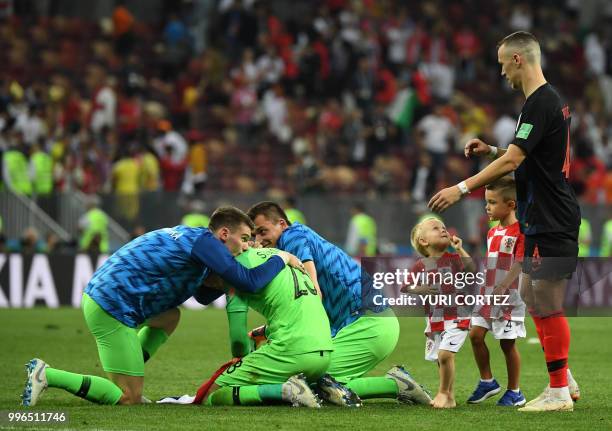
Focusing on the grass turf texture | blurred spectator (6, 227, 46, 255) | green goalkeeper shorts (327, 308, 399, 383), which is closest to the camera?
the grass turf texture

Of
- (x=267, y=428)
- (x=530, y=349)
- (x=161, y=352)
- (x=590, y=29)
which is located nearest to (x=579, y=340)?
(x=530, y=349)

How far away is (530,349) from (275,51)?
1433 centimetres

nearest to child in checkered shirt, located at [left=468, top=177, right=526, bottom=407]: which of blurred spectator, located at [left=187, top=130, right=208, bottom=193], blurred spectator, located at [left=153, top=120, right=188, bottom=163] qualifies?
blurred spectator, located at [left=153, top=120, right=188, bottom=163]

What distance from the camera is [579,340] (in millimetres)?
14883

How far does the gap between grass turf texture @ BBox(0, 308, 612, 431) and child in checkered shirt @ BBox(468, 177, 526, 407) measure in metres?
0.21

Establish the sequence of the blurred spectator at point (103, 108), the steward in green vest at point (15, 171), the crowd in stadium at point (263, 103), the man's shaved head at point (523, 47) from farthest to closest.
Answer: the blurred spectator at point (103, 108) < the crowd in stadium at point (263, 103) < the steward in green vest at point (15, 171) < the man's shaved head at point (523, 47)

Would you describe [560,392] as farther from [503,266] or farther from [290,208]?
[290,208]

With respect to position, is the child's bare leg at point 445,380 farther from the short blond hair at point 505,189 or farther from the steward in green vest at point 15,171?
the steward in green vest at point 15,171

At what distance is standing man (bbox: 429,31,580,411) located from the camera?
821cm

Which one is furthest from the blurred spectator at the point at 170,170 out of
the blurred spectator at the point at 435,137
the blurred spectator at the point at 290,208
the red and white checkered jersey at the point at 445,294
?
the red and white checkered jersey at the point at 445,294

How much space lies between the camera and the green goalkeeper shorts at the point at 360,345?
29.4ft

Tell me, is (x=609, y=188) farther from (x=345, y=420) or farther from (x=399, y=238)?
(x=345, y=420)

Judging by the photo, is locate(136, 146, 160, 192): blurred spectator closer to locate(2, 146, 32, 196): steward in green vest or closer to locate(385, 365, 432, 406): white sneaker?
locate(2, 146, 32, 196): steward in green vest

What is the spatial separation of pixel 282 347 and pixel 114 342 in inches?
45.1
